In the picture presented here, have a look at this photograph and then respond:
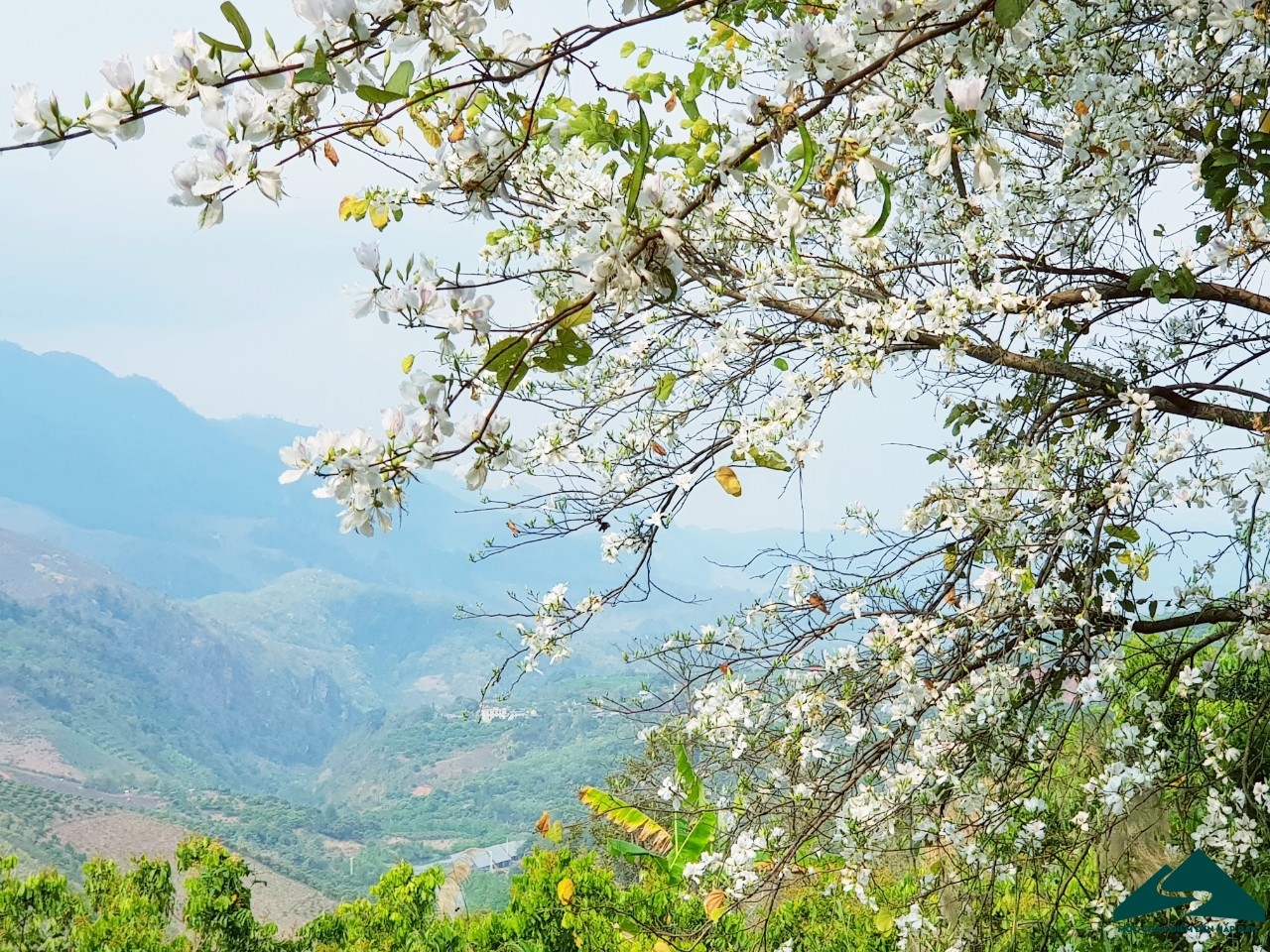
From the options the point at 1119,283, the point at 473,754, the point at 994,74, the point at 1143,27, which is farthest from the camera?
the point at 473,754

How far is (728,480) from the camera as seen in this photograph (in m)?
1.93

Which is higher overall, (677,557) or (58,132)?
(677,557)

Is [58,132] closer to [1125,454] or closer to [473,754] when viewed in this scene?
[1125,454]

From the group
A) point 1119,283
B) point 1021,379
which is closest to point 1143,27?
point 1119,283

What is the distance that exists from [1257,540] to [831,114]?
1.44 metres

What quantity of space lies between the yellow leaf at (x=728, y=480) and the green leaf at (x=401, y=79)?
46.6 inches

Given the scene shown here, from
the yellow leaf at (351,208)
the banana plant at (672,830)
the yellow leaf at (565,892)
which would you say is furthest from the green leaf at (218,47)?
the yellow leaf at (565,892)

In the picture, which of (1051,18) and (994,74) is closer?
(994,74)

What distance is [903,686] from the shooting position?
223 cm

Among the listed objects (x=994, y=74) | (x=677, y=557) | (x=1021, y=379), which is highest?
(x=677, y=557)

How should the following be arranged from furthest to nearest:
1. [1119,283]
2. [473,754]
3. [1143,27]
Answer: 1. [473,754]
2. [1119,283]
3. [1143,27]

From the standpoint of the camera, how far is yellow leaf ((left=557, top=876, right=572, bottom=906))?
3449 mm

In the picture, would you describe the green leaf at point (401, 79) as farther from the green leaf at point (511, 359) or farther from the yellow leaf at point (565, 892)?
the yellow leaf at point (565, 892)

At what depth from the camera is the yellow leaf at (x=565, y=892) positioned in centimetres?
345
